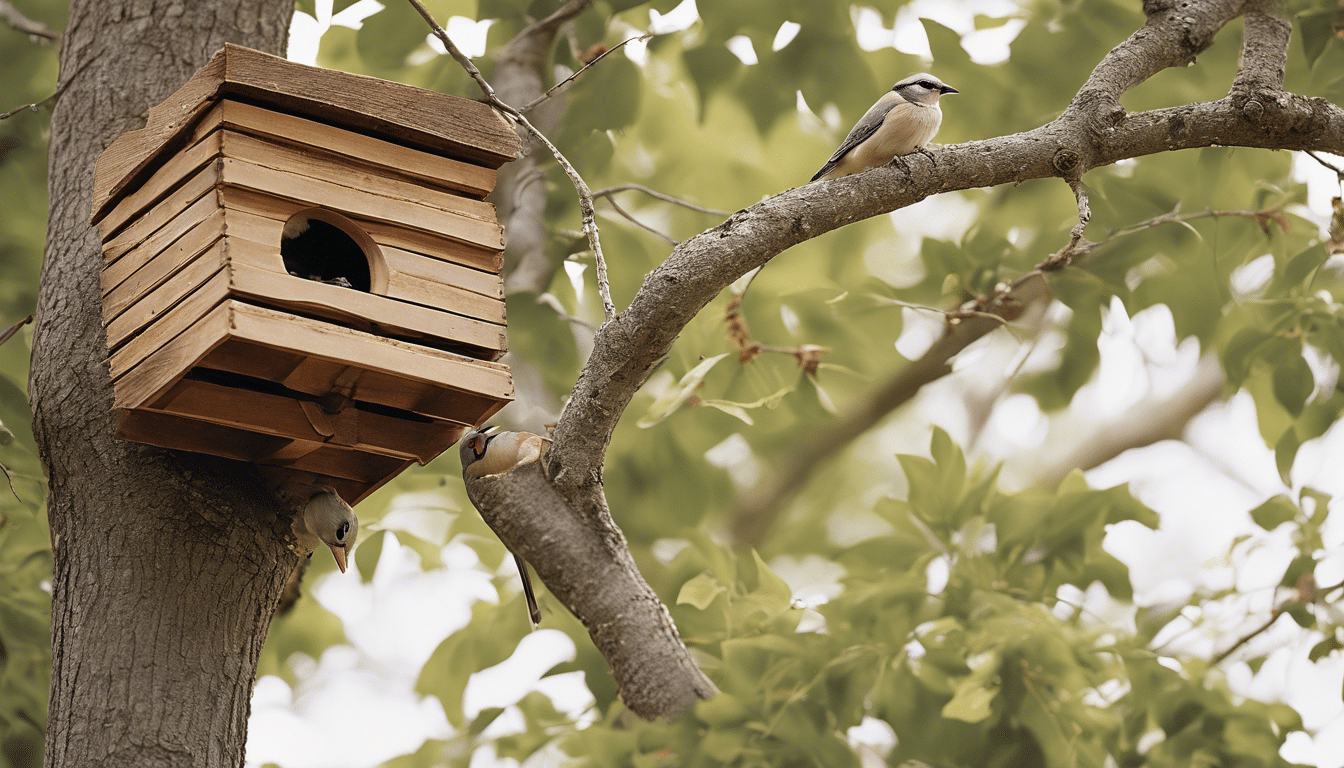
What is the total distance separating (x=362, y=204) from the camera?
2.00m

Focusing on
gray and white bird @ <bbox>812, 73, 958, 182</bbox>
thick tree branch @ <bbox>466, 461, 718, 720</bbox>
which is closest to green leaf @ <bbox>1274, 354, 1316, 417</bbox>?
gray and white bird @ <bbox>812, 73, 958, 182</bbox>

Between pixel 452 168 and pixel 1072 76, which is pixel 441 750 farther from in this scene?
pixel 1072 76

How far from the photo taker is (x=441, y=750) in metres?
3.33

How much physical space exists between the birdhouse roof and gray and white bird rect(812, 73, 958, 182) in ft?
2.13

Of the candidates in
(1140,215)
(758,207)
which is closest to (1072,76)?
(1140,215)

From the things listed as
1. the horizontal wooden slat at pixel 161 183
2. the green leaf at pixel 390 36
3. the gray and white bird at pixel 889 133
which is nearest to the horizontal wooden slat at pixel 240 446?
the horizontal wooden slat at pixel 161 183

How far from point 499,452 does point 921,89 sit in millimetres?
1193

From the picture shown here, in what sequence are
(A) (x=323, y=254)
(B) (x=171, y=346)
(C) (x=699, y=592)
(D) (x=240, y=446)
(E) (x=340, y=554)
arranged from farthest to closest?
(C) (x=699, y=592) → (A) (x=323, y=254) → (E) (x=340, y=554) → (D) (x=240, y=446) → (B) (x=171, y=346)

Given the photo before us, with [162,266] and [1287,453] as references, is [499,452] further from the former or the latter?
[1287,453]

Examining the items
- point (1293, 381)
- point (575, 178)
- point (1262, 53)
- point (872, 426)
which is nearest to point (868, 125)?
point (575, 178)

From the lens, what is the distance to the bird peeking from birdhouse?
7.56 feet

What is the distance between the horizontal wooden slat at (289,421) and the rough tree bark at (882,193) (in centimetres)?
25

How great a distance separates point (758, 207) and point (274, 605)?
3.84 feet

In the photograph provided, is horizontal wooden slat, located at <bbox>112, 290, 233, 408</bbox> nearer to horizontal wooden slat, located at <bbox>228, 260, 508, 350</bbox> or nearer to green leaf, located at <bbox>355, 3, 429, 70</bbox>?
horizontal wooden slat, located at <bbox>228, 260, 508, 350</bbox>
